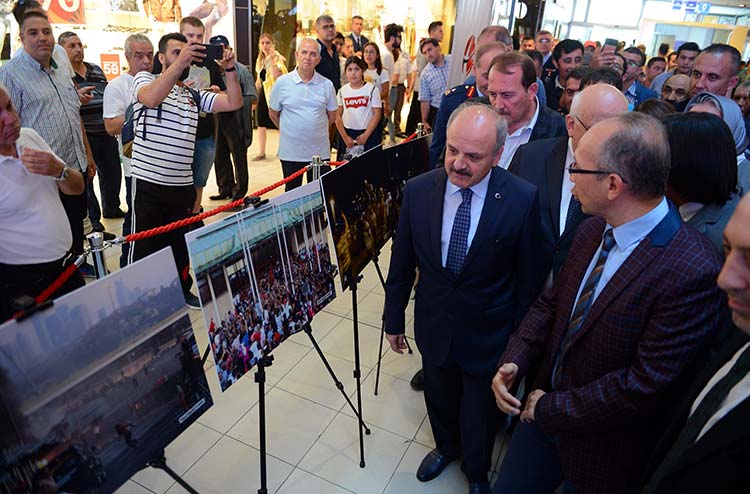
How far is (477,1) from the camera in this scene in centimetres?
570

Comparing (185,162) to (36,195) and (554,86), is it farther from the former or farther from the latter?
(554,86)

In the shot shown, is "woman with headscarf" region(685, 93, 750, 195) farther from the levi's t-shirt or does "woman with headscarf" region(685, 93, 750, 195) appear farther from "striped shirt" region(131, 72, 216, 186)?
the levi's t-shirt

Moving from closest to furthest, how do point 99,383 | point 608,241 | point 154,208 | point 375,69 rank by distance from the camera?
point 99,383, point 608,241, point 154,208, point 375,69

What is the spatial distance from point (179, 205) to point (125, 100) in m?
1.02

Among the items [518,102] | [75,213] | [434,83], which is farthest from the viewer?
[434,83]

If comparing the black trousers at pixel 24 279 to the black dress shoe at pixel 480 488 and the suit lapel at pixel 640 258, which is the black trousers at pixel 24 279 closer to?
the black dress shoe at pixel 480 488

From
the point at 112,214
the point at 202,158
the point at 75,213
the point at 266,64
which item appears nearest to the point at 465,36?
the point at 202,158

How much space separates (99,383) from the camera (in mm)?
1242

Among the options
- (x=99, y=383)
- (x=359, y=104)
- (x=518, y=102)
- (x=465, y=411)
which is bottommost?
(x=465, y=411)

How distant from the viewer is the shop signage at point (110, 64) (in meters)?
5.73

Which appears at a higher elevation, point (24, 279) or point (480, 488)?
point (24, 279)

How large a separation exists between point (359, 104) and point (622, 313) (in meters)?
4.22

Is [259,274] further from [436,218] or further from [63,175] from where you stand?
[63,175]

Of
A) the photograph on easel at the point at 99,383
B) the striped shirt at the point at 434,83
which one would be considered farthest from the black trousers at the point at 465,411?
the striped shirt at the point at 434,83
